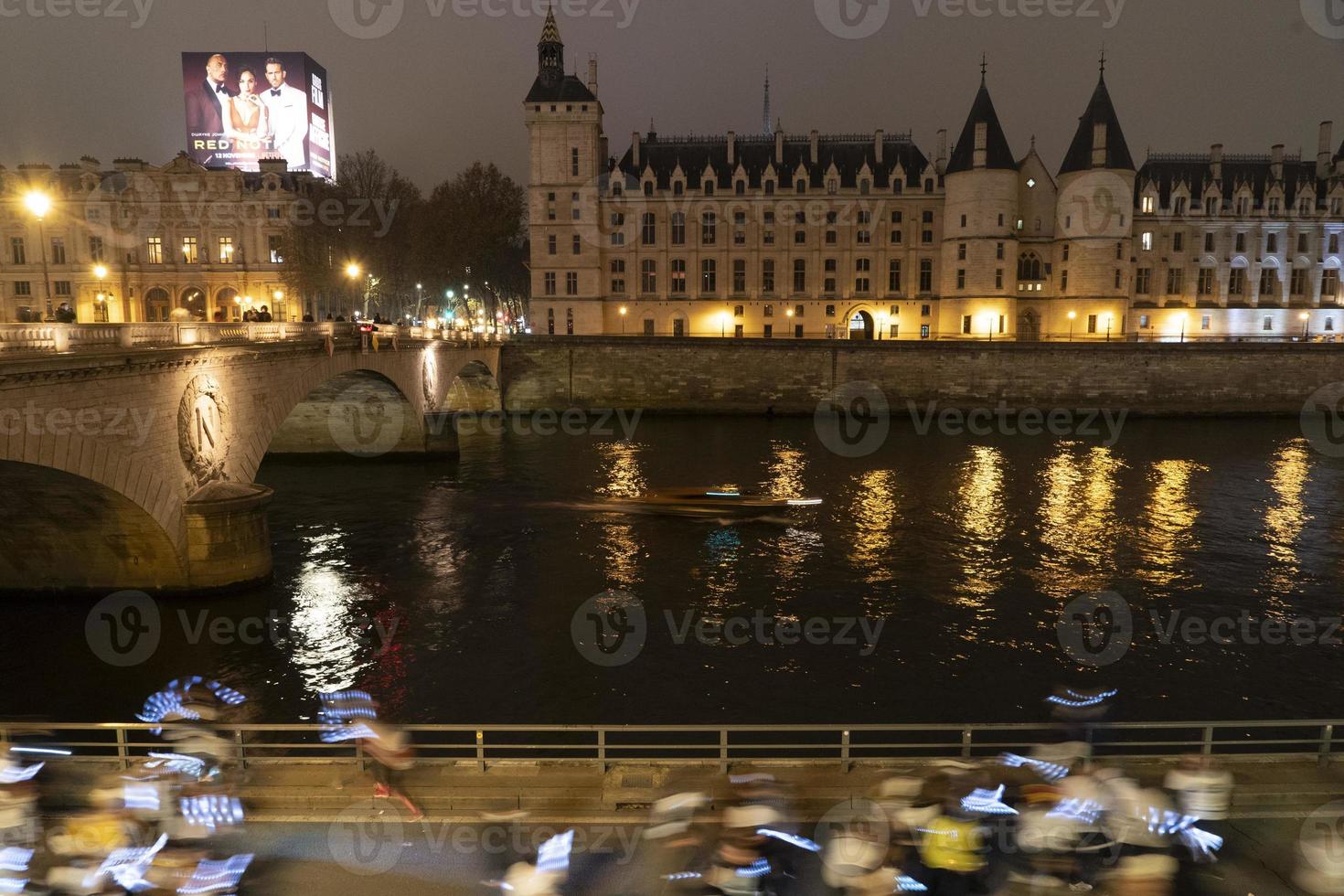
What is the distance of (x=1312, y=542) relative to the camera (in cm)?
3234

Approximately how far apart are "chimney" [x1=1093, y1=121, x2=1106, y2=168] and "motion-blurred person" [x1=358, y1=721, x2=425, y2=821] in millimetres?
84857

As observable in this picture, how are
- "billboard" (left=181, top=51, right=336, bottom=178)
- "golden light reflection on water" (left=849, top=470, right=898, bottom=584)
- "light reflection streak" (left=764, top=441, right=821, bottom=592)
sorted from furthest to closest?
"billboard" (left=181, top=51, right=336, bottom=178)
"golden light reflection on water" (left=849, top=470, right=898, bottom=584)
"light reflection streak" (left=764, top=441, right=821, bottom=592)

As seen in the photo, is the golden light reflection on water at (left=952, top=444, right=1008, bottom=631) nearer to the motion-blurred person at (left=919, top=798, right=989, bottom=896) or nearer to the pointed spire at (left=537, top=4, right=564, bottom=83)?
the motion-blurred person at (left=919, top=798, right=989, bottom=896)

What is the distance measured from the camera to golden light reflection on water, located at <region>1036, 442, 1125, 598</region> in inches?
1115

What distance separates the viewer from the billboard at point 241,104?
330 feet

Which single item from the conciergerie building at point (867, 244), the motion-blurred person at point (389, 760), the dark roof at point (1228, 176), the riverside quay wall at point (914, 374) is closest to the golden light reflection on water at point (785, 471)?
the riverside quay wall at point (914, 374)

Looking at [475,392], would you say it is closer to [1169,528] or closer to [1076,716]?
[1169,528]

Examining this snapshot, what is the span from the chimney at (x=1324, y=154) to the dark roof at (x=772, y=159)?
39.9 meters

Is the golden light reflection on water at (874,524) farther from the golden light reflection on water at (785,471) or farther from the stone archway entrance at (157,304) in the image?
the stone archway entrance at (157,304)

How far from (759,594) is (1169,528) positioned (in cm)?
1796

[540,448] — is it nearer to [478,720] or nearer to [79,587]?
[79,587]

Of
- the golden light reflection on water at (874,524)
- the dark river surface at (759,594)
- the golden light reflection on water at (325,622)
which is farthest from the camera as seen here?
the golden light reflection on water at (874,524)

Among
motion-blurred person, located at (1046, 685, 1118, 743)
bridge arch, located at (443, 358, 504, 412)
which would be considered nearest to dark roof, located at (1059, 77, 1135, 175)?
bridge arch, located at (443, 358, 504, 412)

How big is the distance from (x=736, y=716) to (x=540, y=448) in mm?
37342
